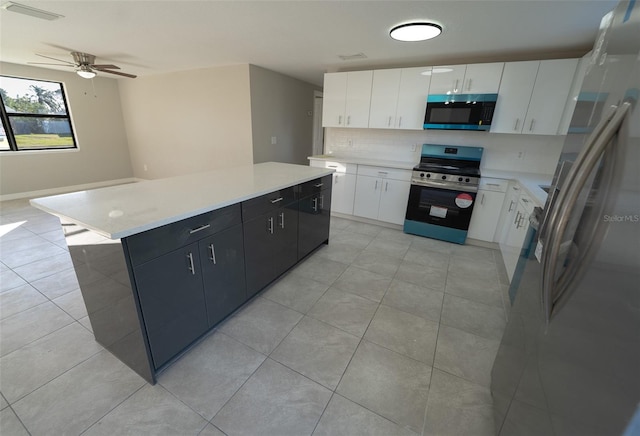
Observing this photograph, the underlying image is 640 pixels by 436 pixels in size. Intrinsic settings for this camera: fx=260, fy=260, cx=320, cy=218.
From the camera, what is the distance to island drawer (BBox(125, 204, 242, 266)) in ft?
4.09

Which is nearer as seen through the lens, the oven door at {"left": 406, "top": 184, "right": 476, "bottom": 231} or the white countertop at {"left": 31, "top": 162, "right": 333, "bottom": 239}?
the white countertop at {"left": 31, "top": 162, "right": 333, "bottom": 239}

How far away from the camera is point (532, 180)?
2.83m

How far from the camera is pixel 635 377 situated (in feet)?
1.73

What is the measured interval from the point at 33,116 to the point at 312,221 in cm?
583

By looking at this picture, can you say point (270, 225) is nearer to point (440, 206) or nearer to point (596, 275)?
point (596, 275)

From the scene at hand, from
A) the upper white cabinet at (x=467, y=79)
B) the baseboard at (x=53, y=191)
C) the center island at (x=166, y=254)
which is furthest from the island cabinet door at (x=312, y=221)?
the baseboard at (x=53, y=191)

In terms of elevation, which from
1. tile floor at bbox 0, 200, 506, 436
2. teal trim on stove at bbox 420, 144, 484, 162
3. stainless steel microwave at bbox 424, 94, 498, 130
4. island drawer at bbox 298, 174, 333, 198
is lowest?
tile floor at bbox 0, 200, 506, 436

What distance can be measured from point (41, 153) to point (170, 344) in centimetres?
580

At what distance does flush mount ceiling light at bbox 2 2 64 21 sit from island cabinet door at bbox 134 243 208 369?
2773 millimetres

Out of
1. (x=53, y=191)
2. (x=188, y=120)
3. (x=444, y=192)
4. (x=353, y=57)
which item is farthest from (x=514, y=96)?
(x=53, y=191)

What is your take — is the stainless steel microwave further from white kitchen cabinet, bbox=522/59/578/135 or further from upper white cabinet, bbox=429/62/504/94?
white kitchen cabinet, bbox=522/59/578/135

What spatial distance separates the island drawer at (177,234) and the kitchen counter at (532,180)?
2.09m

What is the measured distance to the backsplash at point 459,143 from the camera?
3314 mm

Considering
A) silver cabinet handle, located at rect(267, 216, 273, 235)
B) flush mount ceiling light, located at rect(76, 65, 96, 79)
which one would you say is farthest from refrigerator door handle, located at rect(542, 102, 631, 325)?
flush mount ceiling light, located at rect(76, 65, 96, 79)
